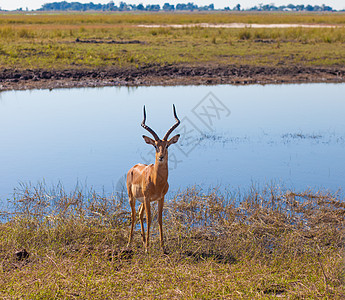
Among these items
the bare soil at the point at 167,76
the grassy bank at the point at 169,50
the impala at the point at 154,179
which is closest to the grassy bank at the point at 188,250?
the impala at the point at 154,179

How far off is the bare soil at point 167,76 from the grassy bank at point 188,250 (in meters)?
13.6

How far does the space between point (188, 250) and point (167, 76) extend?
17.6 metres

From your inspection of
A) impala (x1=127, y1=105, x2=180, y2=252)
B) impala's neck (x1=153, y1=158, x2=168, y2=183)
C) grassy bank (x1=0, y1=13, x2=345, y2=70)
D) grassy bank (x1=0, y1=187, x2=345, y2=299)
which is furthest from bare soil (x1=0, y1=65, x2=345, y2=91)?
impala's neck (x1=153, y1=158, x2=168, y2=183)

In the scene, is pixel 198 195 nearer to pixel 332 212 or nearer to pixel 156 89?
pixel 332 212

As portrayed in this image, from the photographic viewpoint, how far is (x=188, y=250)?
6430 mm

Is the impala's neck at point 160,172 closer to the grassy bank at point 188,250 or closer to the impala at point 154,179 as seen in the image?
the impala at point 154,179

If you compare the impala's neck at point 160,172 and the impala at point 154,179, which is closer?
the impala at point 154,179

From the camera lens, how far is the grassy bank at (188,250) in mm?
5176

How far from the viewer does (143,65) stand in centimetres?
2486

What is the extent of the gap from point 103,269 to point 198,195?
11.9 ft

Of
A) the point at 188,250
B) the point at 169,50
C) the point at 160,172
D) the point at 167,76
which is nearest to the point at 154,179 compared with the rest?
the point at 160,172

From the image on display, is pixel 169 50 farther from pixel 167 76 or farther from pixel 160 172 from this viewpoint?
pixel 160 172

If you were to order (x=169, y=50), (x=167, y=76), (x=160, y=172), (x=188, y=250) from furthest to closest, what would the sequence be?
(x=169, y=50) → (x=167, y=76) → (x=188, y=250) → (x=160, y=172)

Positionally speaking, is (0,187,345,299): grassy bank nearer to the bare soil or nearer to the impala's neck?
the impala's neck
